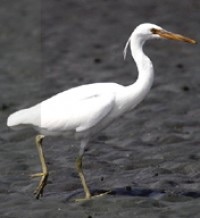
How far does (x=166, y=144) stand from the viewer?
1323cm

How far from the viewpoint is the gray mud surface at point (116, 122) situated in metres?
11.1

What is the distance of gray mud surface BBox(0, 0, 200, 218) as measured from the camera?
36.6ft

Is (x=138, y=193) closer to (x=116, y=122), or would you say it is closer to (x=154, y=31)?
(x=154, y=31)

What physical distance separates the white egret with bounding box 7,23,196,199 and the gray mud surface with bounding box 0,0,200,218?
0.51 meters

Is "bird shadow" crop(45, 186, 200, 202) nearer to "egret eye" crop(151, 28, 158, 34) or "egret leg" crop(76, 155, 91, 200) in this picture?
"egret leg" crop(76, 155, 91, 200)

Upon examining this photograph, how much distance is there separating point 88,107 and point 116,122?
2.91 meters

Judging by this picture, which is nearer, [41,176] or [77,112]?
[77,112]

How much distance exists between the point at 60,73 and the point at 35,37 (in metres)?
1.78

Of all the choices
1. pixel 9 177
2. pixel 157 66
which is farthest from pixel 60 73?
pixel 9 177

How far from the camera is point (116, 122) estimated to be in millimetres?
14289

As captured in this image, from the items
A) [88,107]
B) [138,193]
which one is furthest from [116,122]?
[138,193]

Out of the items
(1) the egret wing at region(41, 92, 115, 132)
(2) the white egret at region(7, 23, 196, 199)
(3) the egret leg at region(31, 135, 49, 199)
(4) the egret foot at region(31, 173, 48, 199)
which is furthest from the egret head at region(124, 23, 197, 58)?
(4) the egret foot at region(31, 173, 48, 199)

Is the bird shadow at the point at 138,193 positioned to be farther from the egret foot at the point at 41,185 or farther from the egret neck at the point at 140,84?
the egret neck at the point at 140,84

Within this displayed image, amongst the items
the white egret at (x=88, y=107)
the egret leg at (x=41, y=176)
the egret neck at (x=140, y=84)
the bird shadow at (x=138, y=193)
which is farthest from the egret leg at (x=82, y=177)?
the egret neck at (x=140, y=84)
